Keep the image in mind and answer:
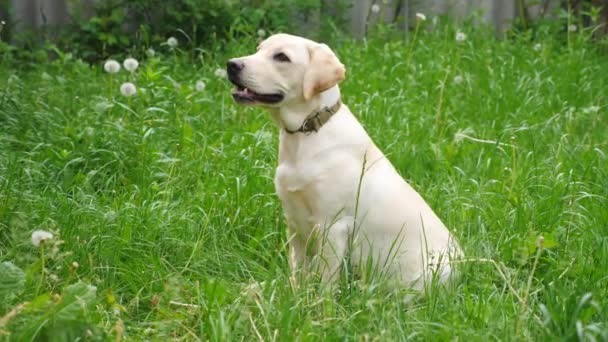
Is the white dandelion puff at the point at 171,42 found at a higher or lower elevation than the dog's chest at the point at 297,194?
higher

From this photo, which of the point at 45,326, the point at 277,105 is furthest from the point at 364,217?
the point at 45,326

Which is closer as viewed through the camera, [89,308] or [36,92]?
[89,308]

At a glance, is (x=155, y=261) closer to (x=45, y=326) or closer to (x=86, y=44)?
(x=45, y=326)

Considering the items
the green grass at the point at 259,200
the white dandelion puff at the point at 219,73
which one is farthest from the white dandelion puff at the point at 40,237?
the white dandelion puff at the point at 219,73

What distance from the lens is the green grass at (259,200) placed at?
9.14ft

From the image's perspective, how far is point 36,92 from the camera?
5559 millimetres

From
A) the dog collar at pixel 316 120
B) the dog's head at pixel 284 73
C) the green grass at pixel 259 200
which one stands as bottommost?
the green grass at pixel 259 200

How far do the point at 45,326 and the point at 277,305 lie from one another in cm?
70

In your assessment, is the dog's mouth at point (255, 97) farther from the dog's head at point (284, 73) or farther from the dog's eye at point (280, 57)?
the dog's eye at point (280, 57)

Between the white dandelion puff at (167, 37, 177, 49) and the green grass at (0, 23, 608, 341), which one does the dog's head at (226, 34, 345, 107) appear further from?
the white dandelion puff at (167, 37, 177, 49)

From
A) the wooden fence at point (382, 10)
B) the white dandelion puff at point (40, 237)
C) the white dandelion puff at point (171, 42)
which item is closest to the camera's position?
the white dandelion puff at point (40, 237)

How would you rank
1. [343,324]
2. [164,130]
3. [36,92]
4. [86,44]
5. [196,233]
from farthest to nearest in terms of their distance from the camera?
[86,44], [36,92], [164,130], [196,233], [343,324]

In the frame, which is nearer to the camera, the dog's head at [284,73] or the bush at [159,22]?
the dog's head at [284,73]

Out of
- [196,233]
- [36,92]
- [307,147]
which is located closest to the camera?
[307,147]
